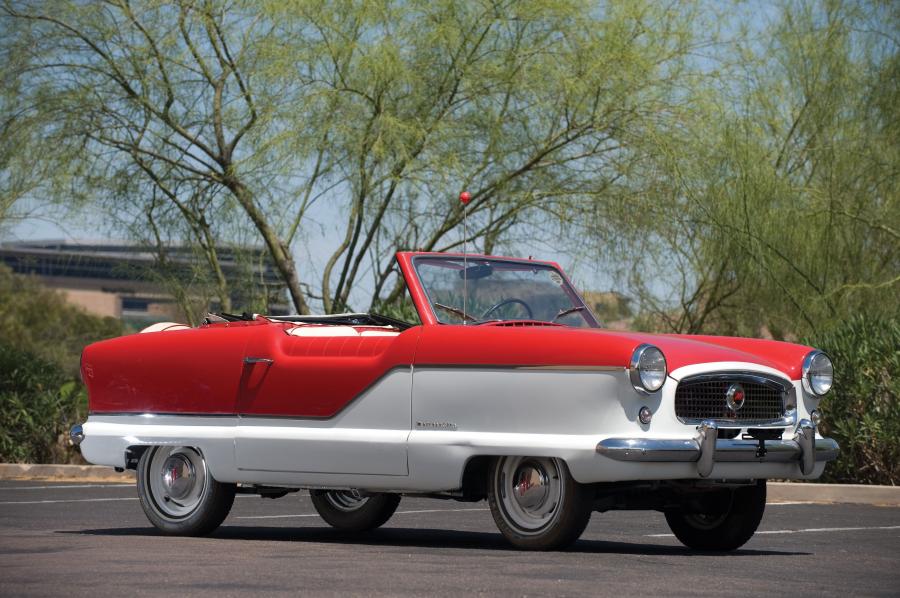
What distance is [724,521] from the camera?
9.74 metres

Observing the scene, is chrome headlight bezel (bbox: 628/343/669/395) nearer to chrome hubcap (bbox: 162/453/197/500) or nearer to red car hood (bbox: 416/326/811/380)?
red car hood (bbox: 416/326/811/380)

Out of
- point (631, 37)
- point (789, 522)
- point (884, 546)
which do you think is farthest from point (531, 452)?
point (631, 37)

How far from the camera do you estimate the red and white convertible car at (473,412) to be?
8.62 metres

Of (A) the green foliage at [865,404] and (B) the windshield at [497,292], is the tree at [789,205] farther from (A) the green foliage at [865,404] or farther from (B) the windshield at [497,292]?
(B) the windshield at [497,292]

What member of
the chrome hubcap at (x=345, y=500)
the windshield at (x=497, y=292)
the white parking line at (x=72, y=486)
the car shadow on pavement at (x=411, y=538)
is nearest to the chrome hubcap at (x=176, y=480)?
the car shadow on pavement at (x=411, y=538)

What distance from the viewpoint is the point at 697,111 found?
67.5 ft

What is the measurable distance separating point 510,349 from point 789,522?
453 centimetres

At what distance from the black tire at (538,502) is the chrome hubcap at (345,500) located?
2.08 meters

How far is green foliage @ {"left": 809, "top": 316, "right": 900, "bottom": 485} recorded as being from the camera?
16.3 meters

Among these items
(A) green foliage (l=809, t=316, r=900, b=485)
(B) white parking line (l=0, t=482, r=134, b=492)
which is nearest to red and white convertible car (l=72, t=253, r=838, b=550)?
(B) white parking line (l=0, t=482, r=134, b=492)

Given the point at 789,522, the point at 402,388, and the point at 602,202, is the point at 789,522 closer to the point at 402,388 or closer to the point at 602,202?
the point at 402,388

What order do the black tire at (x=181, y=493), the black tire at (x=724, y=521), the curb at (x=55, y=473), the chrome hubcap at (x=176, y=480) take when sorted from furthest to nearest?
the curb at (x=55, y=473) → the chrome hubcap at (x=176, y=480) → the black tire at (x=181, y=493) → the black tire at (x=724, y=521)

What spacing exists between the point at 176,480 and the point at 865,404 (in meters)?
8.64

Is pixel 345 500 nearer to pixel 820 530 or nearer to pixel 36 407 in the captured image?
pixel 820 530
